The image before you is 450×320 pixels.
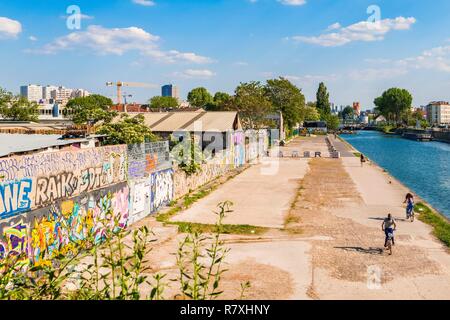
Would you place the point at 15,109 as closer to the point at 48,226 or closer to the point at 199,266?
the point at 48,226

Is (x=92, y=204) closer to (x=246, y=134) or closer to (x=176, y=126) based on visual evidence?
(x=176, y=126)

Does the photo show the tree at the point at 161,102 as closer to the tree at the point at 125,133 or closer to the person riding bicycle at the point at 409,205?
the tree at the point at 125,133

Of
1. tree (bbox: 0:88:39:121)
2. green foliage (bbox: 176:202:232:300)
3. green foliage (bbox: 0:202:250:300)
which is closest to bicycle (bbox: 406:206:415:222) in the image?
green foliage (bbox: 176:202:232:300)

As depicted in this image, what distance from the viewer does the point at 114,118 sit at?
200ft

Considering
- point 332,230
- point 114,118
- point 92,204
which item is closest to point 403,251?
point 332,230

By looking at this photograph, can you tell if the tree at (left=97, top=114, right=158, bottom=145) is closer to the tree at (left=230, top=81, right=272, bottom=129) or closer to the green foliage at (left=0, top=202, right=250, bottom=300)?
the green foliage at (left=0, top=202, right=250, bottom=300)

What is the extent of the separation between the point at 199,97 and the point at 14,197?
181 m

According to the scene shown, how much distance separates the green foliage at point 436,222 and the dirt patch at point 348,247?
2.79 meters

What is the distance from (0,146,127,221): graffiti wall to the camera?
14.6 metres

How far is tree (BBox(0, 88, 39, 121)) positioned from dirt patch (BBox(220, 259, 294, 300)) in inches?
3427

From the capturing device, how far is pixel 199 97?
19312 centimetres

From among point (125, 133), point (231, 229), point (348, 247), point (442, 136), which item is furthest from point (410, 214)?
point (442, 136)

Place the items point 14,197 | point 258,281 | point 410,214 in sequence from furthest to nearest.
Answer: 1. point 410,214
2. point 258,281
3. point 14,197
